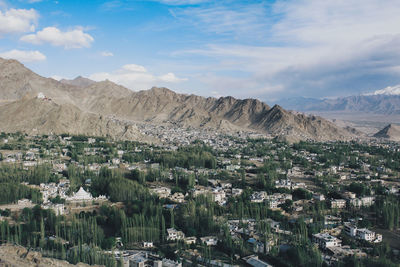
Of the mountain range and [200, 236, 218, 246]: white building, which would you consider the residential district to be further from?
the mountain range

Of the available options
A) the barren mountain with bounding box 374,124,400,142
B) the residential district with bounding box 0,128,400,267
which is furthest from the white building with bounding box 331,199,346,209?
the barren mountain with bounding box 374,124,400,142

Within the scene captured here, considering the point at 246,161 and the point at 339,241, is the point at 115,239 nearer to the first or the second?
the point at 339,241

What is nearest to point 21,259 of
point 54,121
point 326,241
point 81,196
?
point 326,241

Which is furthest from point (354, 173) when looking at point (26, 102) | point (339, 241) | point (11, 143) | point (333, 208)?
point (26, 102)

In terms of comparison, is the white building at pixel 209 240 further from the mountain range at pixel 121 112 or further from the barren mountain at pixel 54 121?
the mountain range at pixel 121 112

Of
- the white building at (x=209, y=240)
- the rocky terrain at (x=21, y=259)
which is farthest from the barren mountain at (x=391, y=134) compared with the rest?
the rocky terrain at (x=21, y=259)

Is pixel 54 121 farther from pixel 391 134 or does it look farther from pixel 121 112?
pixel 391 134
